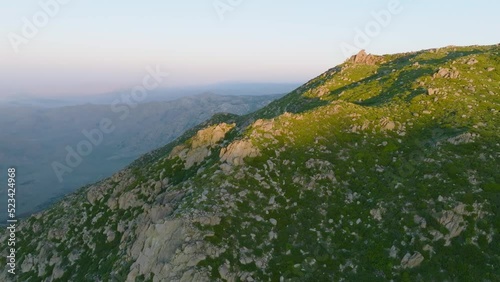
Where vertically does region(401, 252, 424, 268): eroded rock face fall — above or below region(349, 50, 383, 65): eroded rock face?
below

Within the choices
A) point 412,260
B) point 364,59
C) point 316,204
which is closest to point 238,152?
point 316,204

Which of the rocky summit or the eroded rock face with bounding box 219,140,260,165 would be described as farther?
the eroded rock face with bounding box 219,140,260,165

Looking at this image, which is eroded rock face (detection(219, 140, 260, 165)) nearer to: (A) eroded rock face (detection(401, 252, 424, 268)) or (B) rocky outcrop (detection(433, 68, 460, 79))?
(A) eroded rock face (detection(401, 252, 424, 268))

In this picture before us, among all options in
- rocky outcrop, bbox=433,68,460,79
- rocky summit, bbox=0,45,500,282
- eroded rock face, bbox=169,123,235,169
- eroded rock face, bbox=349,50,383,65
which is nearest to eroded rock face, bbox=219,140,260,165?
rocky summit, bbox=0,45,500,282

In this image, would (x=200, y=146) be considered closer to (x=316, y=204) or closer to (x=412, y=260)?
(x=316, y=204)

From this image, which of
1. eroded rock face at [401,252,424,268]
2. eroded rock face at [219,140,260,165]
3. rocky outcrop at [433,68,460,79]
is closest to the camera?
eroded rock face at [401,252,424,268]

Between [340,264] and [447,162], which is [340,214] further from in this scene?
[447,162]

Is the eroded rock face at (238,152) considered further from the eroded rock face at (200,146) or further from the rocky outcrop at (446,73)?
the rocky outcrop at (446,73)

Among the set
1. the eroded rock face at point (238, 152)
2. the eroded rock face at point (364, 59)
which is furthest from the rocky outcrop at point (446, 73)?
the eroded rock face at point (238, 152)

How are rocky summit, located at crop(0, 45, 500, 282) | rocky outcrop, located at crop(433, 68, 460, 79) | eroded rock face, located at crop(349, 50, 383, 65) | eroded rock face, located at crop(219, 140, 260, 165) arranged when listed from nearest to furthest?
rocky summit, located at crop(0, 45, 500, 282)
eroded rock face, located at crop(219, 140, 260, 165)
rocky outcrop, located at crop(433, 68, 460, 79)
eroded rock face, located at crop(349, 50, 383, 65)
